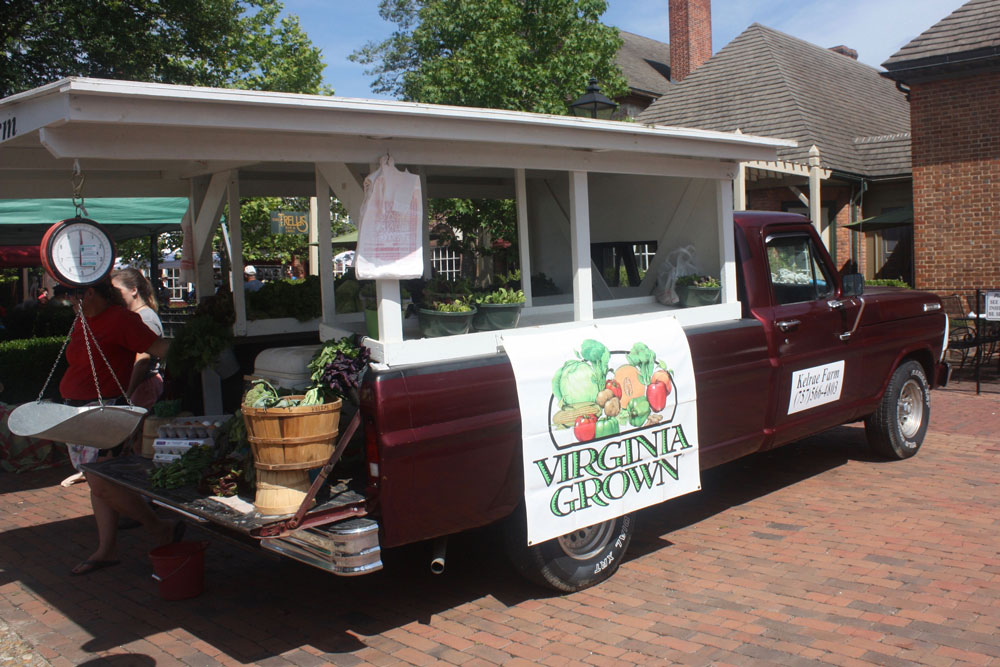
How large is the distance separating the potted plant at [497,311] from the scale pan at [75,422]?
71.5 inches

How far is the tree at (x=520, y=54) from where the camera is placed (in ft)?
51.1

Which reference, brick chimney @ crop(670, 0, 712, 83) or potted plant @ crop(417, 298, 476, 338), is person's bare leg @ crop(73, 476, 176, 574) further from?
brick chimney @ crop(670, 0, 712, 83)

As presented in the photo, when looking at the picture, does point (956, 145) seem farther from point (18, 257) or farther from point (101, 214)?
point (18, 257)

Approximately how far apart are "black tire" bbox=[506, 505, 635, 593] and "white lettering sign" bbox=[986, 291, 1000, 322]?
8.14m

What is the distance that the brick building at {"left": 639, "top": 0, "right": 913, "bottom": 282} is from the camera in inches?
713

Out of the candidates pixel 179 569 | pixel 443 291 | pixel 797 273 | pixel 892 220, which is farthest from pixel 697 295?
pixel 892 220

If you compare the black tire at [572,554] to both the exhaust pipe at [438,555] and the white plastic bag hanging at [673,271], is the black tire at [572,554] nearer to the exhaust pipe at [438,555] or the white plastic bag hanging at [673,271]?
the exhaust pipe at [438,555]

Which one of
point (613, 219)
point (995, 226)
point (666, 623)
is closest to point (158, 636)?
point (666, 623)

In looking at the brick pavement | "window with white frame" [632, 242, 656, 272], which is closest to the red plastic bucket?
the brick pavement

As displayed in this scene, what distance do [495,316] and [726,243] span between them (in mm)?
1993

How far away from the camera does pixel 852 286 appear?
633 centimetres

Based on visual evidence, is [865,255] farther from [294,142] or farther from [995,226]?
[294,142]

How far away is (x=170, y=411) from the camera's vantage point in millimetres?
5293

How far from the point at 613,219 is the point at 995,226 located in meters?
9.08
